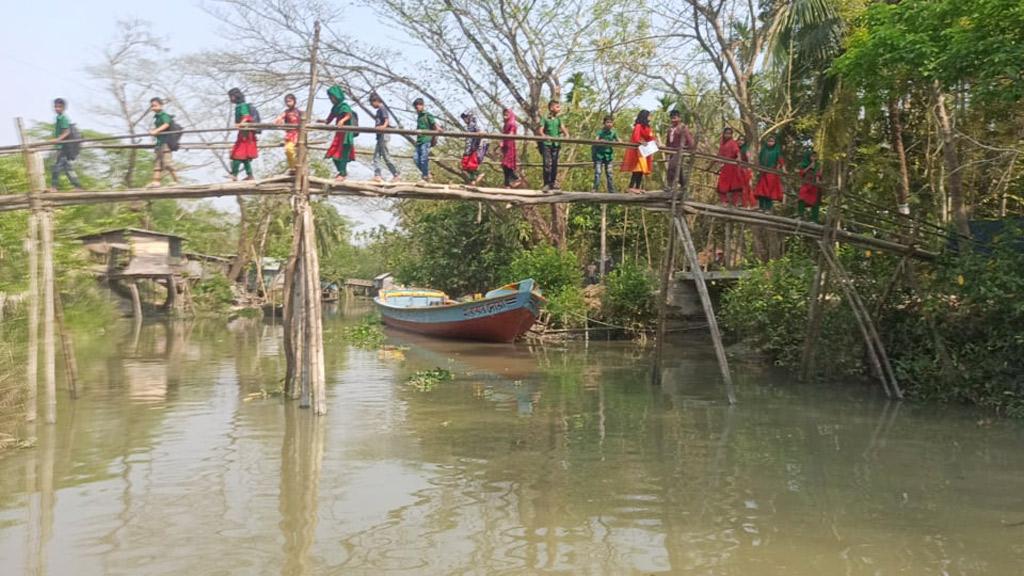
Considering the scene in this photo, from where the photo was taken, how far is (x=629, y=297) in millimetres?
18141

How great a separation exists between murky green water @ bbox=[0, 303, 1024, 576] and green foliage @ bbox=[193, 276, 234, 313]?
21.3 m

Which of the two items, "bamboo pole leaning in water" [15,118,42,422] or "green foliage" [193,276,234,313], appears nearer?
"bamboo pole leaning in water" [15,118,42,422]

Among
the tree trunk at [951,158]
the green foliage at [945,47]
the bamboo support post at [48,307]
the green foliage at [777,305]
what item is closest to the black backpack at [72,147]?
the bamboo support post at [48,307]

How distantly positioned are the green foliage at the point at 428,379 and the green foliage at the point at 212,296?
21316 millimetres

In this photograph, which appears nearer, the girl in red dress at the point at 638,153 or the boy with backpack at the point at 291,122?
the boy with backpack at the point at 291,122

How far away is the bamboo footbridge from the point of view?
889 centimetres

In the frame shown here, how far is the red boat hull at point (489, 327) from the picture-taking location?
17438mm

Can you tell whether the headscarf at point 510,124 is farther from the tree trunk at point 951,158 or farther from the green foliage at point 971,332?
the tree trunk at point 951,158

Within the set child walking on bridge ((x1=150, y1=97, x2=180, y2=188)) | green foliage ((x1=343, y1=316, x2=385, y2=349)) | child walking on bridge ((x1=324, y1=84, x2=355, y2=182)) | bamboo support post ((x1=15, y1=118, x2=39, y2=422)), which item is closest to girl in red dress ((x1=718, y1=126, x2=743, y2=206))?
child walking on bridge ((x1=324, y1=84, x2=355, y2=182))

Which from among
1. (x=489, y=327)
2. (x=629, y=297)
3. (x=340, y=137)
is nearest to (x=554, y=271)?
(x=629, y=297)

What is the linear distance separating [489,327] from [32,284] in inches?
408

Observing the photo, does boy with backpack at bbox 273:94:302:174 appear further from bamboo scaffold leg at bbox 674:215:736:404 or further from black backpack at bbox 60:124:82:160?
bamboo scaffold leg at bbox 674:215:736:404

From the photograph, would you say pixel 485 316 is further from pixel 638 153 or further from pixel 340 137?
pixel 340 137

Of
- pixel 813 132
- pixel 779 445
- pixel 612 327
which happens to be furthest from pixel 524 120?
pixel 779 445
